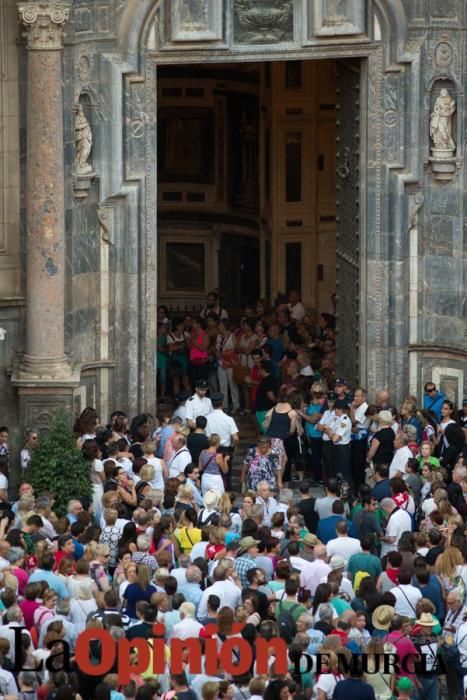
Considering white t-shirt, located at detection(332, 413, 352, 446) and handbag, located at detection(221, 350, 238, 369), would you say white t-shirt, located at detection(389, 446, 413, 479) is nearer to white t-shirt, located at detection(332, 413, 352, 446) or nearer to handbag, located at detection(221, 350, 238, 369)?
white t-shirt, located at detection(332, 413, 352, 446)

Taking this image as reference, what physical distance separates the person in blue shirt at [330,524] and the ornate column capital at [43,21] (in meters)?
7.99

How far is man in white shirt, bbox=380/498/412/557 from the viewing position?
27.7 m

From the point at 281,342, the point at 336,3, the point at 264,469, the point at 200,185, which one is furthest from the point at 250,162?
the point at 264,469

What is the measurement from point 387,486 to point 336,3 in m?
8.20

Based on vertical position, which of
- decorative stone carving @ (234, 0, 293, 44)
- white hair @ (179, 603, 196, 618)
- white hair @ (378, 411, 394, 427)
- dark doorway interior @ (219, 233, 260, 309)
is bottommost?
white hair @ (179, 603, 196, 618)

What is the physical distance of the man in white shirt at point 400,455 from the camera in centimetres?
3058

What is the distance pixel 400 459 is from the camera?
101ft

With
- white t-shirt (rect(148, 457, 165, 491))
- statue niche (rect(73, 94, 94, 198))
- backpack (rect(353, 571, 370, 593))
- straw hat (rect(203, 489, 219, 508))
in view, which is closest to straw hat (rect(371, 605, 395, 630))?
backpack (rect(353, 571, 370, 593))

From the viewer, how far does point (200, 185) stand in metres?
43.5

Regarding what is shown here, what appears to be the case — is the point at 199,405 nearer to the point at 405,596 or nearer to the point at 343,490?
the point at 343,490

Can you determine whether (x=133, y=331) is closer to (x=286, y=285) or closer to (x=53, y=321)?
(x=53, y=321)

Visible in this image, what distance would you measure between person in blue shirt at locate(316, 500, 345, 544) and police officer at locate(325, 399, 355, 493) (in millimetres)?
4796

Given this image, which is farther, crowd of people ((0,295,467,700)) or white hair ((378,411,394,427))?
white hair ((378,411,394,427))

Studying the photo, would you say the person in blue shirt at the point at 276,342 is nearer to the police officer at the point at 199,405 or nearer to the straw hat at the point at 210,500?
the police officer at the point at 199,405
